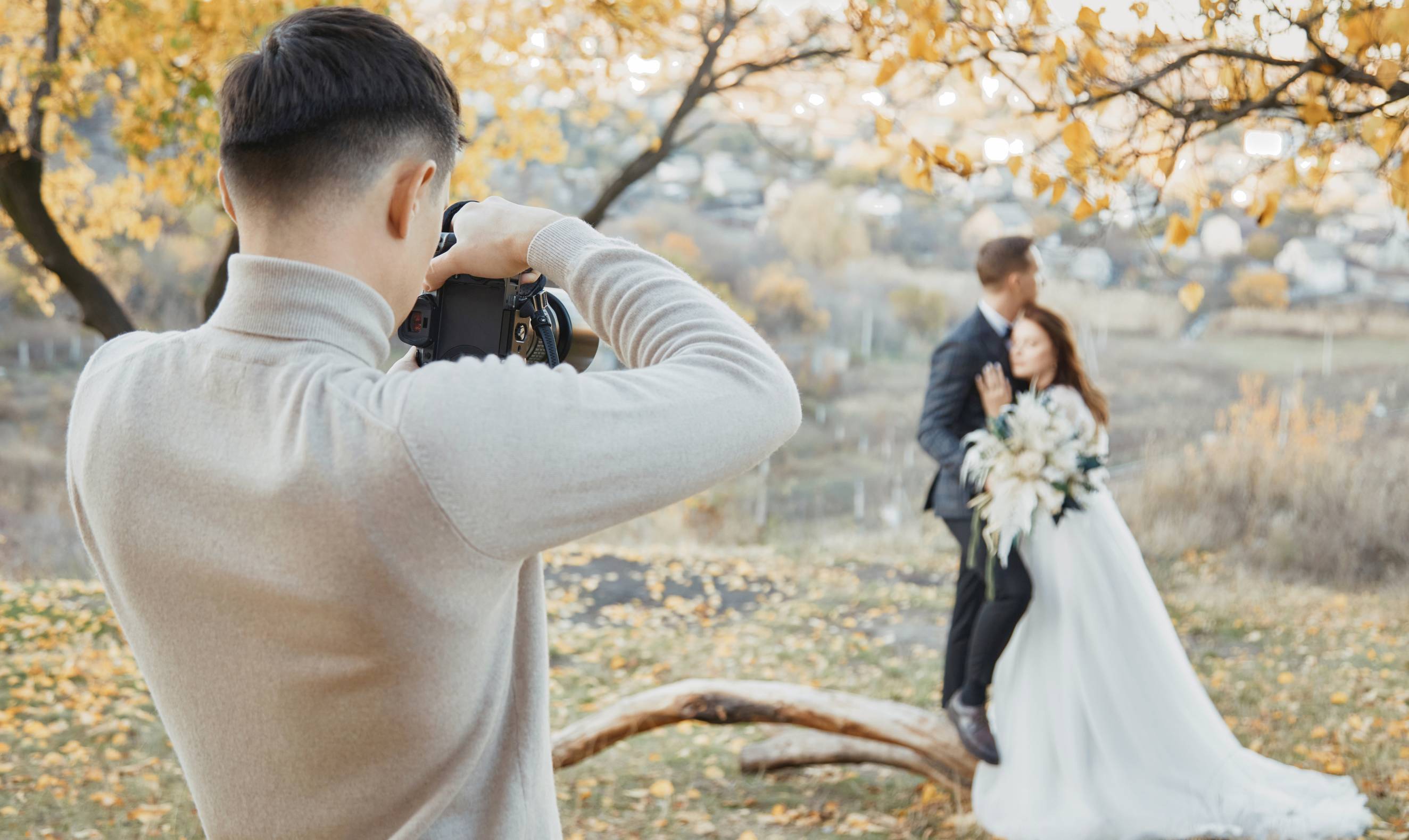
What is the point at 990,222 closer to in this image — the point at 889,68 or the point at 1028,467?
the point at 1028,467

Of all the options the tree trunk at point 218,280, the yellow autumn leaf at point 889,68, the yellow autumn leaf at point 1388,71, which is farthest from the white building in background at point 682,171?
the yellow autumn leaf at point 1388,71

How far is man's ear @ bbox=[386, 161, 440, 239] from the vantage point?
2.72ft

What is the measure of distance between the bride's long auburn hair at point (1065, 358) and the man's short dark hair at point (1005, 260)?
0.15 metres

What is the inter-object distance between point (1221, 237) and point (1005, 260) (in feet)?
22.9

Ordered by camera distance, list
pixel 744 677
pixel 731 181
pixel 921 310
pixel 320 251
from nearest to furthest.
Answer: pixel 320 251 → pixel 744 677 → pixel 921 310 → pixel 731 181

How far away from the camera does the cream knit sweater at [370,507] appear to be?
0.71 m

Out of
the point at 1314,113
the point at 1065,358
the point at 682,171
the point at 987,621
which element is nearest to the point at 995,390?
the point at 1065,358

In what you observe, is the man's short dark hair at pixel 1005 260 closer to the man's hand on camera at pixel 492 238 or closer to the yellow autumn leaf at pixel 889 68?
the yellow autumn leaf at pixel 889 68

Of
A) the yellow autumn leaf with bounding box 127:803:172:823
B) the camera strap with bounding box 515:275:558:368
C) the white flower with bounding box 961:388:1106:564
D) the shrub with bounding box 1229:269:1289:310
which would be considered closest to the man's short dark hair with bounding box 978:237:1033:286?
the white flower with bounding box 961:388:1106:564

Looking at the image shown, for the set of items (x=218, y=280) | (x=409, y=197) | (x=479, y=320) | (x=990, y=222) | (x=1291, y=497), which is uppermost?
(x=990, y=222)

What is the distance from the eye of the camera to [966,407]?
4105 mm

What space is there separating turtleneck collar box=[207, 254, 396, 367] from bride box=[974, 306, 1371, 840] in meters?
3.20

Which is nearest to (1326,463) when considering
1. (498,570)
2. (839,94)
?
(839,94)

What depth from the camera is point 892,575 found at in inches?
307
